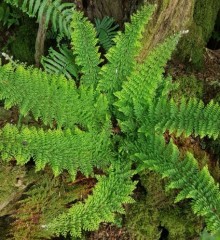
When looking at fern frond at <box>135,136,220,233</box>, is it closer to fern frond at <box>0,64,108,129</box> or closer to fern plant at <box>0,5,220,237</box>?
fern plant at <box>0,5,220,237</box>

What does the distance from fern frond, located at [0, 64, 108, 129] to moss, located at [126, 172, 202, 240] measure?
2.99 feet

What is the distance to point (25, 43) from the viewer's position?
507cm

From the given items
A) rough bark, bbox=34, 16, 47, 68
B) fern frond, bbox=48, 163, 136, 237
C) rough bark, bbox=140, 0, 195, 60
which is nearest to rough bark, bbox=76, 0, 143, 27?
rough bark, bbox=140, 0, 195, 60

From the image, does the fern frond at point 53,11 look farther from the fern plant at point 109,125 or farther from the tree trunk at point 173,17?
the fern plant at point 109,125

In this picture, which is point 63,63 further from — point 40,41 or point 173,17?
point 173,17

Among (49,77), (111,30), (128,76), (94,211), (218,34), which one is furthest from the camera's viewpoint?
(218,34)

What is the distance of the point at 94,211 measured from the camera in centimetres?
379

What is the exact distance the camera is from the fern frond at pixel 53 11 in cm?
435

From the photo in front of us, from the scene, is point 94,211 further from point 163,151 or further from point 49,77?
point 49,77

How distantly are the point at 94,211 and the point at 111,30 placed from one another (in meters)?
2.06

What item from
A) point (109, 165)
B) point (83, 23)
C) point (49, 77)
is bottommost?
point (109, 165)

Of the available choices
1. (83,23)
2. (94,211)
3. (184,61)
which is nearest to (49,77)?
(83,23)

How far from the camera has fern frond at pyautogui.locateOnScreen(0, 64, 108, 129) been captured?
3.82 m

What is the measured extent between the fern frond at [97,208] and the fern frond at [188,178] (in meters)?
0.35
